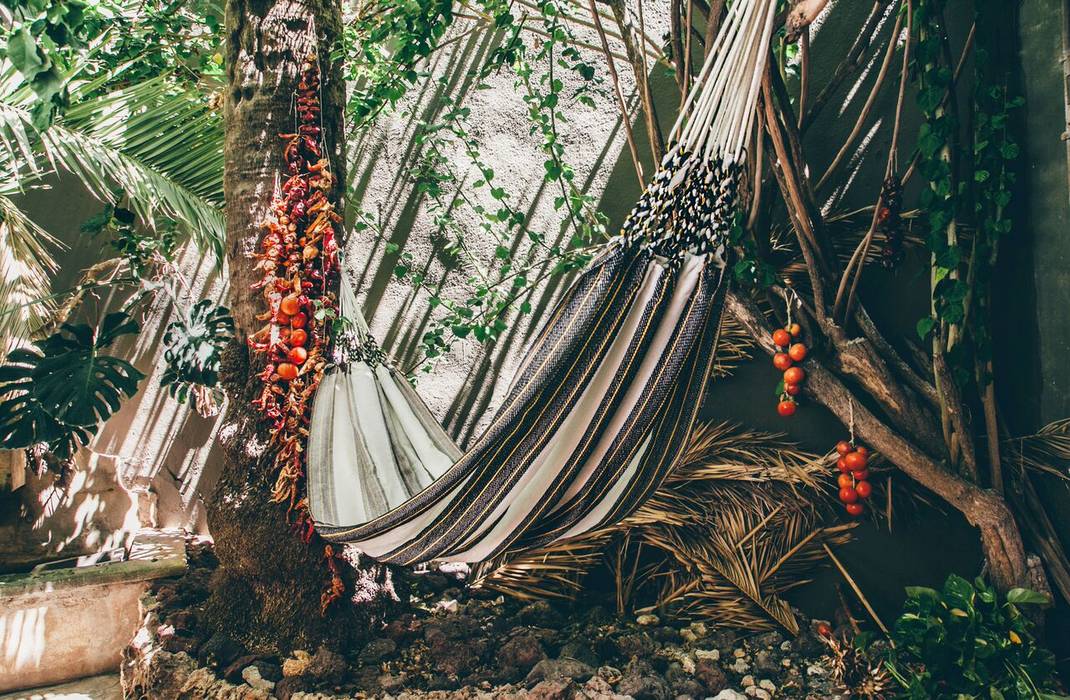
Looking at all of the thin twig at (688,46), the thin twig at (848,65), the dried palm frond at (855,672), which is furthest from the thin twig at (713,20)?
the dried palm frond at (855,672)

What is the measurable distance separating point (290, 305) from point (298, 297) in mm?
29

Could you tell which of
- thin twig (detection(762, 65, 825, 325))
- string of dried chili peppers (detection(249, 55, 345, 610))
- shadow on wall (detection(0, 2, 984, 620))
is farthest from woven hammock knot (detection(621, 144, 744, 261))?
string of dried chili peppers (detection(249, 55, 345, 610))

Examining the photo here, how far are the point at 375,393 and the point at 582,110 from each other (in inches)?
43.8

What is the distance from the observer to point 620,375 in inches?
53.8

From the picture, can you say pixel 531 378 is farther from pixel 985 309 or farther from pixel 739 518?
pixel 985 309

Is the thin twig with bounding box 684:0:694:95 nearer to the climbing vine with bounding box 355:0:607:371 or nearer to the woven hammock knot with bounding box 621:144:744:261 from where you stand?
the climbing vine with bounding box 355:0:607:371

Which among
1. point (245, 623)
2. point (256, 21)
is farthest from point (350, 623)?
point (256, 21)

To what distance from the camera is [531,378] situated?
1328 millimetres

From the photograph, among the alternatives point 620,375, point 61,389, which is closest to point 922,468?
point 620,375

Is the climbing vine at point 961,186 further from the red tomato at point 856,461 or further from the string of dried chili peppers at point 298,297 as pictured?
the string of dried chili peppers at point 298,297

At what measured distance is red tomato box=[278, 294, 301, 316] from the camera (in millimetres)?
1702

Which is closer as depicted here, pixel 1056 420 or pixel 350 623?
pixel 1056 420

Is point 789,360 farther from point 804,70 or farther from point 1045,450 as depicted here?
point 804,70

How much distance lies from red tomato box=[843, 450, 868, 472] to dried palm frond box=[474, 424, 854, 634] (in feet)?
0.34
